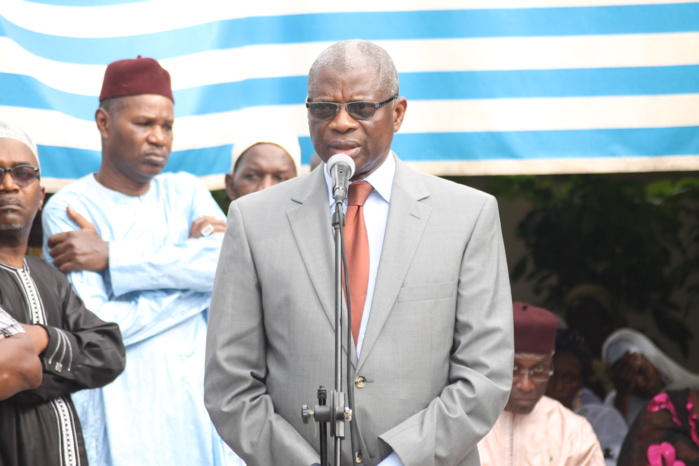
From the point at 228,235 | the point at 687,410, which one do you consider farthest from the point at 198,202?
the point at 687,410

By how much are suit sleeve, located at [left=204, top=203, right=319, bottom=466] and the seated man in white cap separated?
83.5 inches

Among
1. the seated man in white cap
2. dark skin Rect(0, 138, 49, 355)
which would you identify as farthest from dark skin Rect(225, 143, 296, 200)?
dark skin Rect(0, 138, 49, 355)

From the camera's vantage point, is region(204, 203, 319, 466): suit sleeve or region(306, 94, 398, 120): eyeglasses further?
region(306, 94, 398, 120): eyeglasses

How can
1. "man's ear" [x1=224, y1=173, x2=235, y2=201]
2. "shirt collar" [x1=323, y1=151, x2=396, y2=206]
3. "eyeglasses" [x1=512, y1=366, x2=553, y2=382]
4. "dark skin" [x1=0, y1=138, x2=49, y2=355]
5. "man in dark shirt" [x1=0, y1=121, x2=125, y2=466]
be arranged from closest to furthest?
1. "shirt collar" [x1=323, y1=151, x2=396, y2=206]
2. "man in dark shirt" [x1=0, y1=121, x2=125, y2=466]
3. "dark skin" [x1=0, y1=138, x2=49, y2=355]
4. "eyeglasses" [x1=512, y1=366, x2=553, y2=382]
5. "man's ear" [x1=224, y1=173, x2=235, y2=201]

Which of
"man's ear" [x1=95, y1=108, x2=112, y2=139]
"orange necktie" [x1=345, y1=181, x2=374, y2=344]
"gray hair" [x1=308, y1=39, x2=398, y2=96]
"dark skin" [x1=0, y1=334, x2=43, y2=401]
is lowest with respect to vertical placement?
"dark skin" [x1=0, y1=334, x2=43, y2=401]

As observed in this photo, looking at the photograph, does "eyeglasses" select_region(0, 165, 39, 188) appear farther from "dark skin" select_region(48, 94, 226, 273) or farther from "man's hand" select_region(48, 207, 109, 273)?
"dark skin" select_region(48, 94, 226, 273)

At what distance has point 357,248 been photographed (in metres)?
3.22

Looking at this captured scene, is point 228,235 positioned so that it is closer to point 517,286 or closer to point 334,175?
point 334,175

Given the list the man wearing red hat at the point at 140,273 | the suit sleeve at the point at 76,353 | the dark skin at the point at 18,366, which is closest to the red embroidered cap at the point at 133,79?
the man wearing red hat at the point at 140,273

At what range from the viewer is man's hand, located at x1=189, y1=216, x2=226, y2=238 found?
15.9ft

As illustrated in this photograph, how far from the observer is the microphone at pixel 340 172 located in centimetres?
282

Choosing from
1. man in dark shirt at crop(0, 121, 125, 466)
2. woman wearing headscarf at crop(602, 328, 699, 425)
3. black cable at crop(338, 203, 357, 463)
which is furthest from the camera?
woman wearing headscarf at crop(602, 328, 699, 425)

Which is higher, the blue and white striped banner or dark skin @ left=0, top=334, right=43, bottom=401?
the blue and white striped banner

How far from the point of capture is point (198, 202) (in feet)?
16.6
